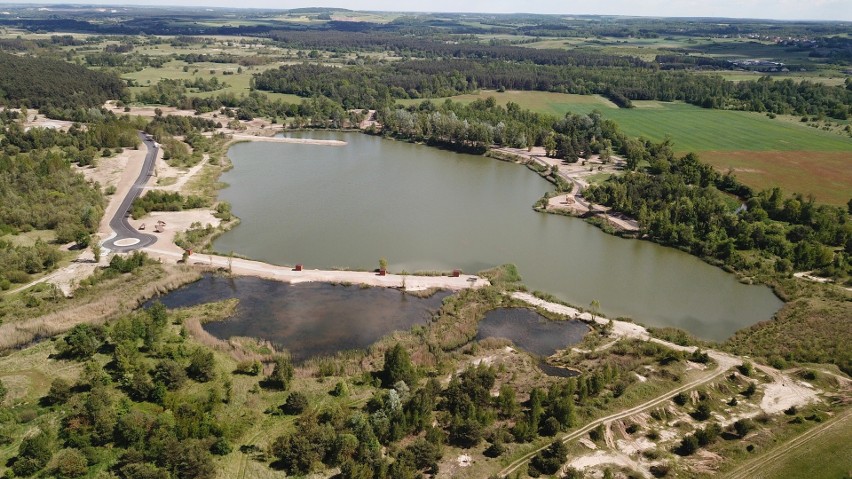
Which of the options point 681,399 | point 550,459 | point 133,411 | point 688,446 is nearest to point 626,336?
point 681,399

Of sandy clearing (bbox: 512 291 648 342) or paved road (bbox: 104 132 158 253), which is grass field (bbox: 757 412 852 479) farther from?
paved road (bbox: 104 132 158 253)

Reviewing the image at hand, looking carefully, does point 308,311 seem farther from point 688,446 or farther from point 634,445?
point 688,446

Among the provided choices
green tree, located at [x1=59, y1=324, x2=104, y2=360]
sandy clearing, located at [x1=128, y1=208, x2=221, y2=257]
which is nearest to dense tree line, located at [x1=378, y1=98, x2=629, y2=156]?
sandy clearing, located at [x1=128, y1=208, x2=221, y2=257]

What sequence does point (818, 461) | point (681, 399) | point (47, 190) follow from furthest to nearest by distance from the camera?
point (47, 190) → point (681, 399) → point (818, 461)

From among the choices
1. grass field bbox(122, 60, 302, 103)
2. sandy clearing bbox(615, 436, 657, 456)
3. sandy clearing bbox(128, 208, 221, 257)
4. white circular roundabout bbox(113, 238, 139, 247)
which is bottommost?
sandy clearing bbox(615, 436, 657, 456)

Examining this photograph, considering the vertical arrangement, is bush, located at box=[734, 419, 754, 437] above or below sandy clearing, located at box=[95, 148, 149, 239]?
below

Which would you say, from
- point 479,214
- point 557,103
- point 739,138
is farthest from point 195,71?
point 739,138
